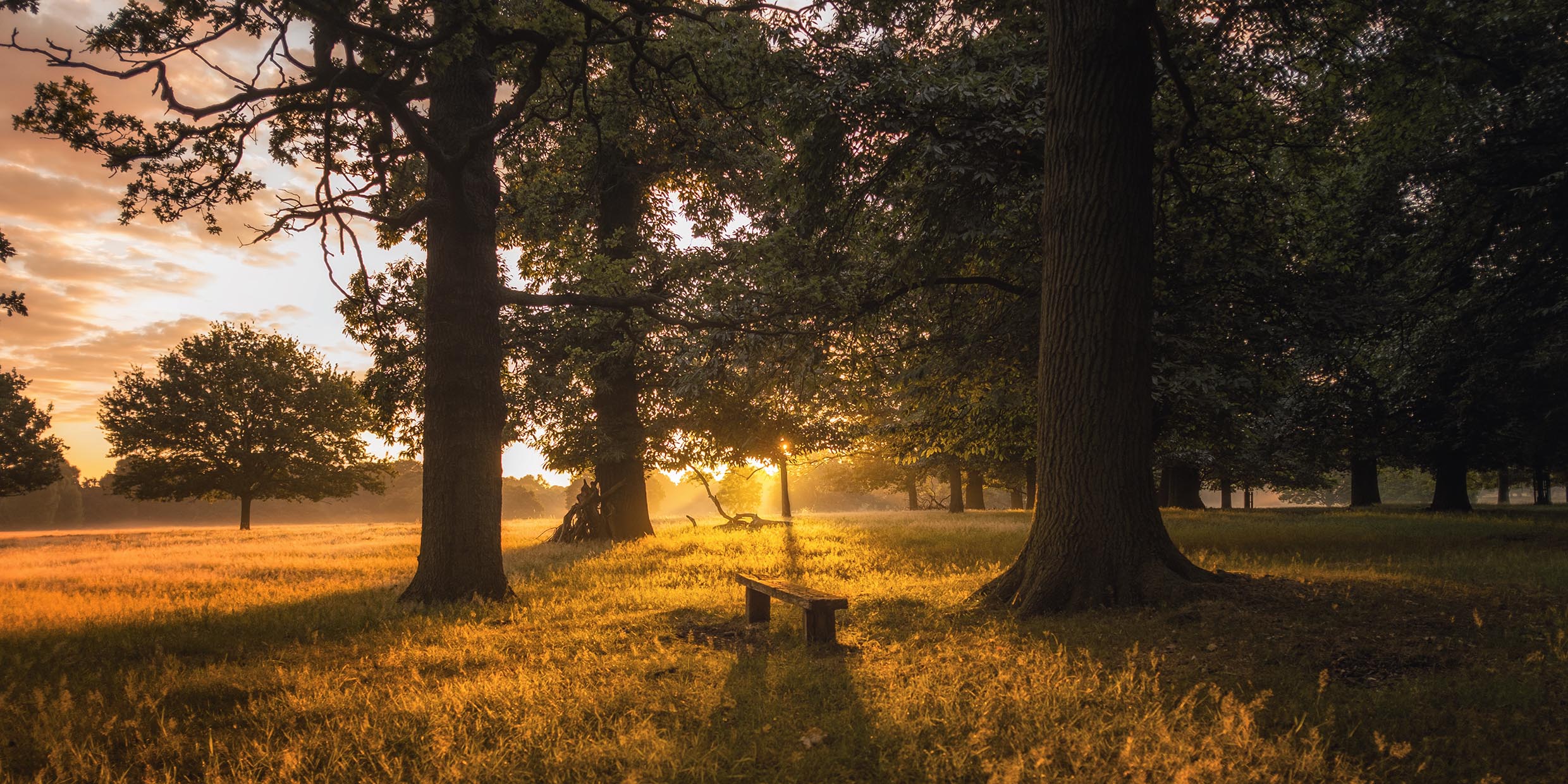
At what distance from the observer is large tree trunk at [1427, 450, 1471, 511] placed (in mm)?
26469

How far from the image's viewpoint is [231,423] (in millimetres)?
35594

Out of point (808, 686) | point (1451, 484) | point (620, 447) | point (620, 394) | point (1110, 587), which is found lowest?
point (808, 686)

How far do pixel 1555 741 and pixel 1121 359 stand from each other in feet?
15.5

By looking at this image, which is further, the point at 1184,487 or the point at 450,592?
the point at 1184,487

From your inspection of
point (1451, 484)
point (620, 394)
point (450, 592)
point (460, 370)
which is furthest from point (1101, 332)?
point (1451, 484)

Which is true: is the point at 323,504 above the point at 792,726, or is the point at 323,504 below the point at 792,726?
below

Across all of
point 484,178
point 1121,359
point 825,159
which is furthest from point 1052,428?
point 484,178

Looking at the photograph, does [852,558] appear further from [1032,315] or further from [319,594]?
[319,594]

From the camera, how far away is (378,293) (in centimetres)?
1289

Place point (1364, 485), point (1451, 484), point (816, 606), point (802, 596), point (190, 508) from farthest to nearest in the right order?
point (190, 508)
point (1364, 485)
point (1451, 484)
point (802, 596)
point (816, 606)

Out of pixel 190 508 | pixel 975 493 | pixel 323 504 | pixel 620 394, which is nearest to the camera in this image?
pixel 620 394

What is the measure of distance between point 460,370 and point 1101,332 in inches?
332

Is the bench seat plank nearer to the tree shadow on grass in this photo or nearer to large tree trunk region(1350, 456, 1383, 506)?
the tree shadow on grass

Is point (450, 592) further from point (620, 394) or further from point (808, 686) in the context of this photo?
point (620, 394)
